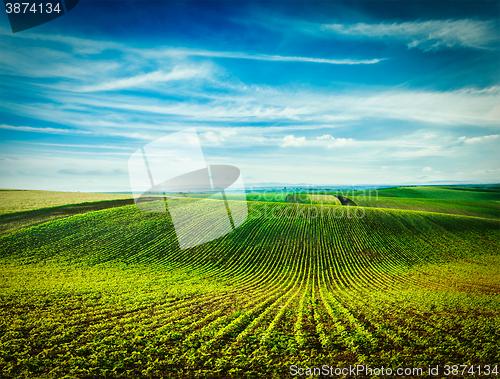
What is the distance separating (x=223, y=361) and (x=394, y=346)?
6859 mm

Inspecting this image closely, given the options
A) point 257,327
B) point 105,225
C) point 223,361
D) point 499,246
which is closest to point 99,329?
point 223,361

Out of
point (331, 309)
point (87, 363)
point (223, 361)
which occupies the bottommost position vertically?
point (331, 309)

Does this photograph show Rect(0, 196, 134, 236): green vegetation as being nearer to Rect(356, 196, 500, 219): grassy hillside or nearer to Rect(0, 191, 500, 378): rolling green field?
Rect(0, 191, 500, 378): rolling green field

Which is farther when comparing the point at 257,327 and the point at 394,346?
A: the point at 257,327

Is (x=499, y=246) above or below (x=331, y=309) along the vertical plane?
below

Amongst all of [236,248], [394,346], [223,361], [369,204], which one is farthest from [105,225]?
[369,204]

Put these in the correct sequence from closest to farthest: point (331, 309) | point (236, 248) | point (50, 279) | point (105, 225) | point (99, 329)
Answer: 1. point (99, 329)
2. point (331, 309)
3. point (50, 279)
4. point (236, 248)
5. point (105, 225)

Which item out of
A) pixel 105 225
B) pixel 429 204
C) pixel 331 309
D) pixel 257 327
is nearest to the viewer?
pixel 257 327

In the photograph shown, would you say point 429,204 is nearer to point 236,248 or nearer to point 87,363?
point 236,248

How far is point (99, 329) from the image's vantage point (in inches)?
355

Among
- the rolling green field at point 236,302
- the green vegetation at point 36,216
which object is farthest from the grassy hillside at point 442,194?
the green vegetation at point 36,216

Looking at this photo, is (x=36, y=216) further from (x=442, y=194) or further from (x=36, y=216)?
(x=442, y=194)

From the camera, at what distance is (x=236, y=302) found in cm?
1349

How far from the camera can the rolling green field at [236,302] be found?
24.9 ft
